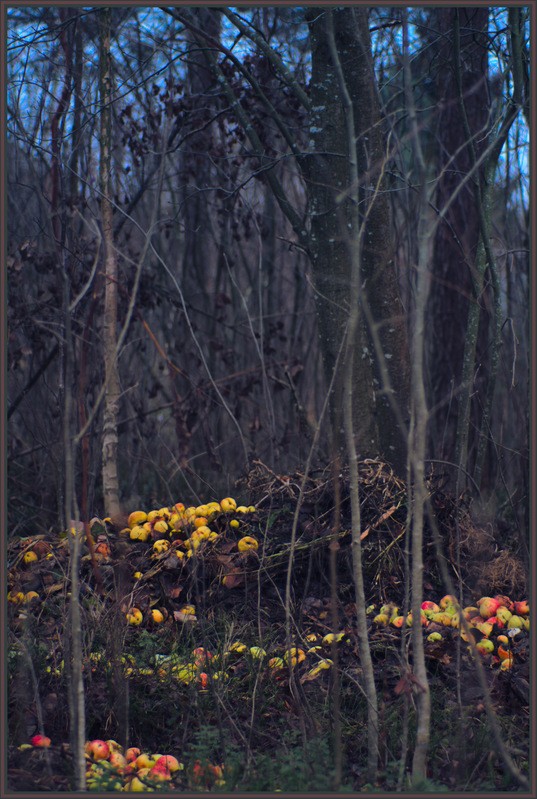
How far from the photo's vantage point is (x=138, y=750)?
227 centimetres

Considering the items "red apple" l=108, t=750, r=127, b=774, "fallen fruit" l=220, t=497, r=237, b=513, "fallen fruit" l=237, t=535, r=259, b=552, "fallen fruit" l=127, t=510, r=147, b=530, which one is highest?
"fallen fruit" l=220, t=497, r=237, b=513

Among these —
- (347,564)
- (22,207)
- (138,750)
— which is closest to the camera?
(138,750)

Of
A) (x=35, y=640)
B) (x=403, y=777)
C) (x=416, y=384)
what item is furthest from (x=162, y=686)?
(x=416, y=384)

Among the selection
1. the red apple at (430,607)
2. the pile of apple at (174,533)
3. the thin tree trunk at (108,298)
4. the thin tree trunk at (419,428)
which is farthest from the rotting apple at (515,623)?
the thin tree trunk at (108,298)

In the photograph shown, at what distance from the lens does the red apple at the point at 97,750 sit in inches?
87.9

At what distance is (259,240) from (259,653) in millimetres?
2546

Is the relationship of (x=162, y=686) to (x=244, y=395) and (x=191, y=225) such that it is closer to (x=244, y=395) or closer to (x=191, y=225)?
(x=244, y=395)

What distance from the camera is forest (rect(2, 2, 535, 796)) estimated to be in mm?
2090

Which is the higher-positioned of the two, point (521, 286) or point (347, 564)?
point (521, 286)

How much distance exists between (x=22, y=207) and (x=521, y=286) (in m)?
4.25

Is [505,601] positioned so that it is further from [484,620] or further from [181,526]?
[181,526]

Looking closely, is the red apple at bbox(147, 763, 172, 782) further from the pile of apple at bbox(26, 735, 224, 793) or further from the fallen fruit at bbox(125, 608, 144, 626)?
the fallen fruit at bbox(125, 608, 144, 626)

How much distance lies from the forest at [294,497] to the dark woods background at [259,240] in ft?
0.11

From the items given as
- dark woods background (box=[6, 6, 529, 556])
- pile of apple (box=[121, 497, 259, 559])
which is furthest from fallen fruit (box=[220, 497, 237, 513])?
dark woods background (box=[6, 6, 529, 556])
